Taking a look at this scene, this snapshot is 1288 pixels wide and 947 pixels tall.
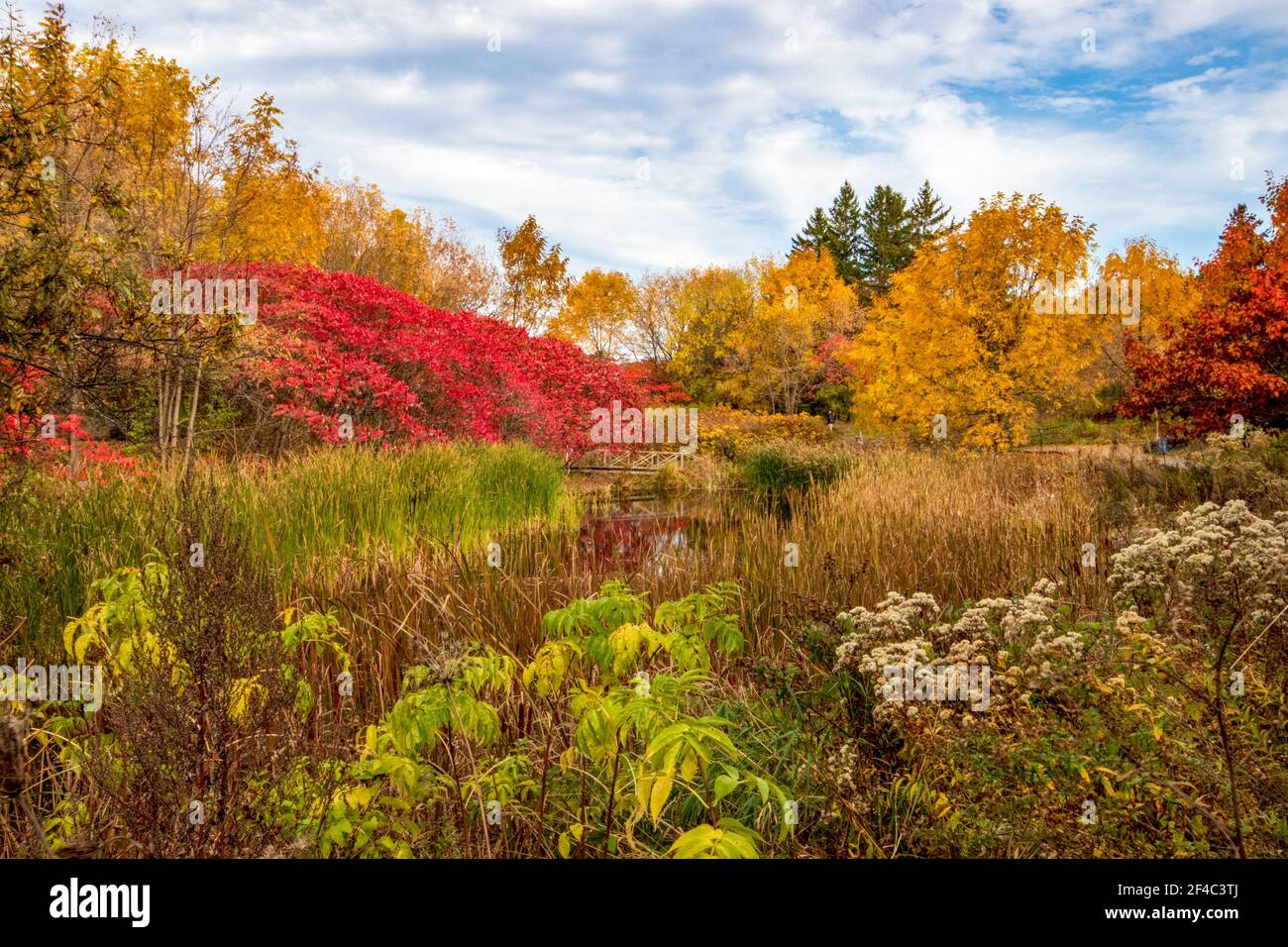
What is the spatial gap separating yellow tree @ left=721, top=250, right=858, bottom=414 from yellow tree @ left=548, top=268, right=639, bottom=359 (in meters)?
6.85

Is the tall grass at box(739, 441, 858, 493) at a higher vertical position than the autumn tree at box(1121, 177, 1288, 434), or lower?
lower

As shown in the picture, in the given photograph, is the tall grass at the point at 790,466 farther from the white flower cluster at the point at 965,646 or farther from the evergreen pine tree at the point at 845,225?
the evergreen pine tree at the point at 845,225

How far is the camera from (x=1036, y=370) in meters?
13.0

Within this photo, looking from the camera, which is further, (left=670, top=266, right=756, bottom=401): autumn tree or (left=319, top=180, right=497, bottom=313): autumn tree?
(left=670, top=266, right=756, bottom=401): autumn tree

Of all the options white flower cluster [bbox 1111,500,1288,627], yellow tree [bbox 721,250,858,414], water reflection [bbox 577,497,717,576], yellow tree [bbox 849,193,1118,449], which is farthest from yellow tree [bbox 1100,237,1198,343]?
white flower cluster [bbox 1111,500,1288,627]

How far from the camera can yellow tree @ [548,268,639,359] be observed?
1352 inches

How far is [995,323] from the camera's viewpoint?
13008 mm

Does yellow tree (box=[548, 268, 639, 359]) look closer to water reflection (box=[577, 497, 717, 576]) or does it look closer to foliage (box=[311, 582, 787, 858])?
water reflection (box=[577, 497, 717, 576])

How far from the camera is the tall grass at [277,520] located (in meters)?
4.47

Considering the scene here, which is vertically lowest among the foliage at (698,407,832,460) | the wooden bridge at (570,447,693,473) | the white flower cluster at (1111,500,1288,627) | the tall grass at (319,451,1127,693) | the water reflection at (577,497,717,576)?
the water reflection at (577,497,717,576)

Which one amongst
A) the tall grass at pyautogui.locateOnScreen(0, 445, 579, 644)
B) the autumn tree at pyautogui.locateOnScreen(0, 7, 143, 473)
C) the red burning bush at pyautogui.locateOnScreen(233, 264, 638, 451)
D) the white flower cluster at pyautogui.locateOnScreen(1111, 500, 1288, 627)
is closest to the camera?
the white flower cluster at pyautogui.locateOnScreen(1111, 500, 1288, 627)

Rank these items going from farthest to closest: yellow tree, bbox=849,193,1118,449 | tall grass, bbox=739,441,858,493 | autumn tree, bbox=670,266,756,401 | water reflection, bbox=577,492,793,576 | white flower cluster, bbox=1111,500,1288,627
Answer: autumn tree, bbox=670,266,756,401 < tall grass, bbox=739,441,858,493 < yellow tree, bbox=849,193,1118,449 < water reflection, bbox=577,492,793,576 < white flower cluster, bbox=1111,500,1288,627
